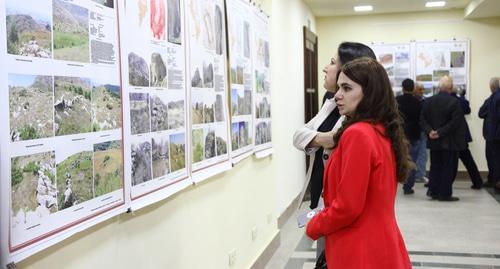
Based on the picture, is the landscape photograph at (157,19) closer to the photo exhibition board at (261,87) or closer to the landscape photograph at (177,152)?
the landscape photograph at (177,152)

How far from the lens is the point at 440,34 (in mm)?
8703

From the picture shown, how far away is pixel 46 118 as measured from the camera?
1370 mm

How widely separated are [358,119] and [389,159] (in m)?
0.17

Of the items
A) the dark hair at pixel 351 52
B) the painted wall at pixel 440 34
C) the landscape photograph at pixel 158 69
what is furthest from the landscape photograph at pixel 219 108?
the painted wall at pixel 440 34

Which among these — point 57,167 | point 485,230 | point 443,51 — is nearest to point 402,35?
point 443,51

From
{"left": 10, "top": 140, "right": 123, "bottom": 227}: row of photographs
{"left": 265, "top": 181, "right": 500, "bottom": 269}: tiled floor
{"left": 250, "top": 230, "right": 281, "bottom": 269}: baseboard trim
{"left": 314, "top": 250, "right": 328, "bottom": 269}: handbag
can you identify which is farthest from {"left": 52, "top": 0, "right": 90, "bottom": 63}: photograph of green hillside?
{"left": 265, "top": 181, "right": 500, "bottom": 269}: tiled floor

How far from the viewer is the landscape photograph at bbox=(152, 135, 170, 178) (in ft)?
6.71

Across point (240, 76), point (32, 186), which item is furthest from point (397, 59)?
point (32, 186)

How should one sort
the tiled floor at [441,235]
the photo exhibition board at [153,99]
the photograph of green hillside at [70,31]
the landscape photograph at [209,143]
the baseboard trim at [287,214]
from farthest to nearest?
the baseboard trim at [287,214]
the tiled floor at [441,235]
the landscape photograph at [209,143]
the photo exhibition board at [153,99]
the photograph of green hillside at [70,31]

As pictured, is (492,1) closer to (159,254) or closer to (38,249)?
(159,254)

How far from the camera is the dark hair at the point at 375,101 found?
5.83 ft

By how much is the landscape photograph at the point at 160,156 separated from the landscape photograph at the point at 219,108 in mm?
705

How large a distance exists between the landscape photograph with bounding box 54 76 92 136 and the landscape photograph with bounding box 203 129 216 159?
1106 mm

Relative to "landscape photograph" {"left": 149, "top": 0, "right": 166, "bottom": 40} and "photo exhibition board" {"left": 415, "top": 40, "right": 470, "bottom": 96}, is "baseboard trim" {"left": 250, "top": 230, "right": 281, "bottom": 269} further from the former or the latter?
"photo exhibition board" {"left": 415, "top": 40, "right": 470, "bottom": 96}
